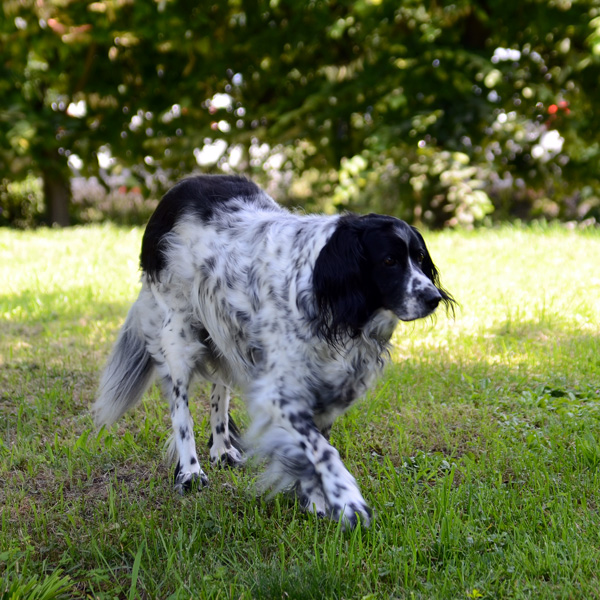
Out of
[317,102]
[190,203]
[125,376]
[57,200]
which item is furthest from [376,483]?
[57,200]

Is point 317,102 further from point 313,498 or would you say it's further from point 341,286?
point 313,498

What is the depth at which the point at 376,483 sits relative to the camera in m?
3.19

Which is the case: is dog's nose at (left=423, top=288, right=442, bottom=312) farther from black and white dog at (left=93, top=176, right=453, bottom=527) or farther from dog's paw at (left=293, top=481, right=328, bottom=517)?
dog's paw at (left=293, top=481, right=328, bottom=517)

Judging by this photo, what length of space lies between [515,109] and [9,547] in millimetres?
9835

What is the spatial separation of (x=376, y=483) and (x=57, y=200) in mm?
11378

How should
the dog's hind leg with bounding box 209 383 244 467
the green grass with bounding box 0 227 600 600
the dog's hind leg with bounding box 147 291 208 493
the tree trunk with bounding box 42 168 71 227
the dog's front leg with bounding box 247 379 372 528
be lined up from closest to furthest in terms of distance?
the green grass with bounding box 0 227 600 600 < the dog's front leg with bounding box 247 379 372 528 < the dog's hind leg with bounding box 147 291 208 493 < the dog's hind leg with bounding box 209 383 244 467 < the tree trunk with bounding box 42 168 71 227

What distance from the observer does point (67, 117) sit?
12219 millimetres

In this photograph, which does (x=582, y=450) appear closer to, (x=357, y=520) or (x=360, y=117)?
(x=357, y=520)

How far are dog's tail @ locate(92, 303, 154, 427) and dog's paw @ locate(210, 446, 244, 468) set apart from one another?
1.72 ft

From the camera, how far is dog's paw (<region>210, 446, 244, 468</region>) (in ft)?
12.1

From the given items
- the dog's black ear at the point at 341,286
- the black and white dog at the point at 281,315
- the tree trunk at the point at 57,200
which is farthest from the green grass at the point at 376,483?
the tree trunk at the point at 57,200

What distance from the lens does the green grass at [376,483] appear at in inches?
95.0

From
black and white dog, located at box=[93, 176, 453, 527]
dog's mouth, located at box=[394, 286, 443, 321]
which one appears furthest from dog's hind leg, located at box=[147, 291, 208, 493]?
dog's mouth, located at box=[394, 286, 443, 321]

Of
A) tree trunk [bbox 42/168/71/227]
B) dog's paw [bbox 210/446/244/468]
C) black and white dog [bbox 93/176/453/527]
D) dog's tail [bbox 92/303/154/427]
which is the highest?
black and white dog [bbox 93/176/453/527]
